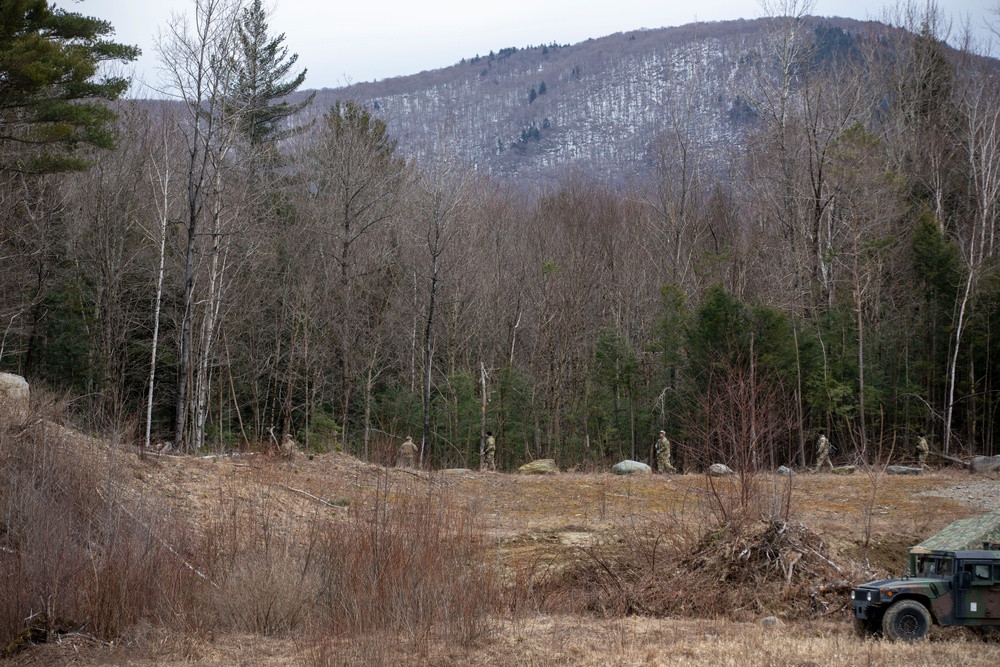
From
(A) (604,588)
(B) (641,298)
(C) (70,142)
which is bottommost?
(A) (604,588)

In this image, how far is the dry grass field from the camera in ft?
29.4

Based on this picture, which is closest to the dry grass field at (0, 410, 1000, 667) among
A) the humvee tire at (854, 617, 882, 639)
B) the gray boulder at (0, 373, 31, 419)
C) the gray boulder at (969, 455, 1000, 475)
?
the humvee tire at (854, 617, 882, 639)

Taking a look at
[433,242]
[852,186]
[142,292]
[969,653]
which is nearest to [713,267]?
[852,186]

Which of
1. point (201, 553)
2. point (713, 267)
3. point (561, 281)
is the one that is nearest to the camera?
point (201, 553)

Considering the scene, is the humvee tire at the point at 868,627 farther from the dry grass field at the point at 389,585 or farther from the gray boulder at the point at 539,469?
the gray boulder at the point at 539,469

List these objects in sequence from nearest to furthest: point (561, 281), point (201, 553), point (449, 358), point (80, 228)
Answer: point (201, 553) → point (80, 228) → point (449, 358) → point (561, 281)

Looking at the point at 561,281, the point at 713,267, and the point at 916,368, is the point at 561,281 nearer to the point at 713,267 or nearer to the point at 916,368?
the point at 713,267

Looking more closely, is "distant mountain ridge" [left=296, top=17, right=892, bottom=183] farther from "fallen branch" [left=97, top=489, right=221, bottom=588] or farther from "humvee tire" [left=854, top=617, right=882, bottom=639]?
"fallen branch" [left=97, top=489, right=221, bottom=588]

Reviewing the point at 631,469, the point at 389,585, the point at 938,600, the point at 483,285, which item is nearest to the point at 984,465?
the point at 631,469

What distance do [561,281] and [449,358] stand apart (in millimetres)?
7594

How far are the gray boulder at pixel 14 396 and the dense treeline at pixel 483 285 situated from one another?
6945mm

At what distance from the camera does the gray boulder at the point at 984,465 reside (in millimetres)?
21859

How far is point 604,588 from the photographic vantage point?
490 inches

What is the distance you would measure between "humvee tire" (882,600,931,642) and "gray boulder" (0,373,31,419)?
12.0m
